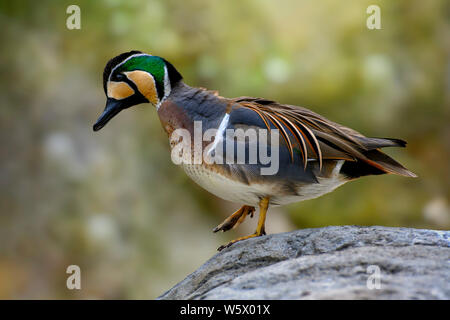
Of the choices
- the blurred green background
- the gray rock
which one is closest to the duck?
the gray rock

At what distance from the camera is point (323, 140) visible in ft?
8.46

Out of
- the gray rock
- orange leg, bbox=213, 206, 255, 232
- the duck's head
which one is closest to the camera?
the gray rock

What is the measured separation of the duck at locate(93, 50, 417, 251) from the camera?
2.52m

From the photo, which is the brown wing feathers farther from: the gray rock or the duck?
the gray rock

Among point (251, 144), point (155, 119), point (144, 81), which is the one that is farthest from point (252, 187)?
point (155, 119)

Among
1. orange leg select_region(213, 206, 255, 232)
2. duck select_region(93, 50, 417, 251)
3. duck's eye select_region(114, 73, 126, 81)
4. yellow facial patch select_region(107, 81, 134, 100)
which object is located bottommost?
orange leg select_region(213, 206, 255, 232)

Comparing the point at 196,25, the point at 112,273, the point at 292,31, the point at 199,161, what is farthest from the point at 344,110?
the point at 199,161

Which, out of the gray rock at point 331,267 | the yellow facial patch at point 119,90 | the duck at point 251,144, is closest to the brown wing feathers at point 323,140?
the duck at point 251,144

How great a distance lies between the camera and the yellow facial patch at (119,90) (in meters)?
2.76

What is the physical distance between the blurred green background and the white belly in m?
2.54

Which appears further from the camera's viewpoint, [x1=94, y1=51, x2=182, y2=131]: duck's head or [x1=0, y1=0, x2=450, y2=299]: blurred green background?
[x1=0, y1=0, x2=450, y2=299]: blurred green background

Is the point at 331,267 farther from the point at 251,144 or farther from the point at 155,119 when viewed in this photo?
the point at 155,119

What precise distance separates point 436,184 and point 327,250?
3609 mm

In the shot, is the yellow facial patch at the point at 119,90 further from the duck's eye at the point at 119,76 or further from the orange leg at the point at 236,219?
the orange leg at the point at 236,219
